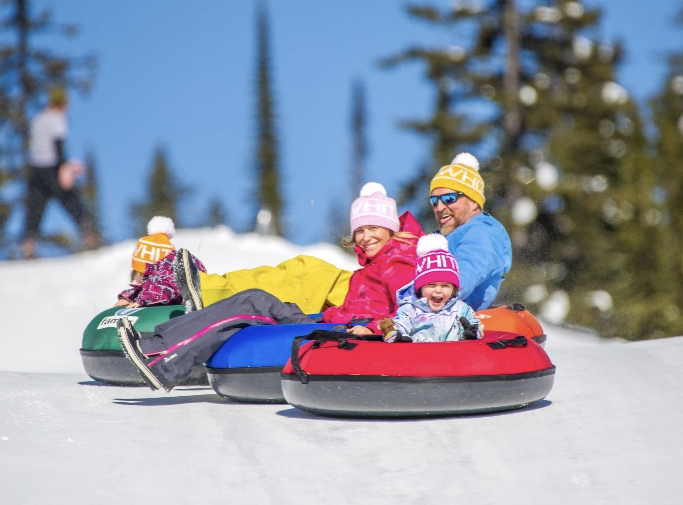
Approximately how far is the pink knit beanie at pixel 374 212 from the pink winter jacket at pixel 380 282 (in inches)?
9.0

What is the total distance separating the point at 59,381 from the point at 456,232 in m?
3.45

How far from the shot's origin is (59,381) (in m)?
8.12

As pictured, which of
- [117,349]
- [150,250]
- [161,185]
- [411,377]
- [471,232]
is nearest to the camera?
[411,377]

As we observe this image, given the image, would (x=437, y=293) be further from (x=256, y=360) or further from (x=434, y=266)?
(x=256, y=360)

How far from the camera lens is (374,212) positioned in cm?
664

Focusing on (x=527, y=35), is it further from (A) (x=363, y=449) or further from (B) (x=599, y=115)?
(A) (x=363, y=449)

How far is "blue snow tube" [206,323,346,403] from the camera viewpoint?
20.1 ft

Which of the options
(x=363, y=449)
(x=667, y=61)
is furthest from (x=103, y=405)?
(x=667, y=61)

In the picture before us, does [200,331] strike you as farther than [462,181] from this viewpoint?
No

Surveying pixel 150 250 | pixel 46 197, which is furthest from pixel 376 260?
pixel 46 197

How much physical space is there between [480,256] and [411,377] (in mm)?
1405

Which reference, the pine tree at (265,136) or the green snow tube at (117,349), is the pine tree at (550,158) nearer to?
the green snow tube at (117,349)

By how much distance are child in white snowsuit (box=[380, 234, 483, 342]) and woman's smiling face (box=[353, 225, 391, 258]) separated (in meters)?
0.76

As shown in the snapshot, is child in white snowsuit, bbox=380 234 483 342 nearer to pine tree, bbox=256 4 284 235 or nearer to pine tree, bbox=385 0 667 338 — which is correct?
pine tree, bbox=385 0 667 338
